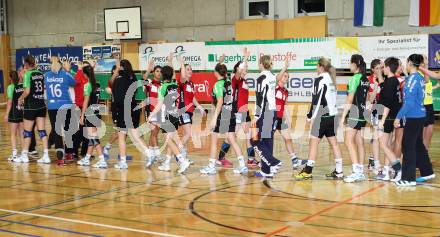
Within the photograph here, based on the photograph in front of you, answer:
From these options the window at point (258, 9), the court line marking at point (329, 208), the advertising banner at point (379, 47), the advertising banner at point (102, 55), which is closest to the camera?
the court line marking at point (329, 208)

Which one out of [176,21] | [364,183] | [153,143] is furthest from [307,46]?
[364,183]

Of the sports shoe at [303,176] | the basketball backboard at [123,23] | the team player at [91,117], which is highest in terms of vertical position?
the basketball backboard at [123,23]

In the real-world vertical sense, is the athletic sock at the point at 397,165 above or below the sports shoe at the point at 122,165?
above

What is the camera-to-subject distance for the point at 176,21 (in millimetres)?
25766

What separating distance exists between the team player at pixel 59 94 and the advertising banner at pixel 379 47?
1218 centimetres

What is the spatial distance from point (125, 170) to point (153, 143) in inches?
37.0

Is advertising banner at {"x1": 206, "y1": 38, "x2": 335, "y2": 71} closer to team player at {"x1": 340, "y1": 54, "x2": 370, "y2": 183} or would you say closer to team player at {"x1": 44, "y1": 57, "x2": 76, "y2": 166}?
team player at {"x1": 44, "y1": 57, "x2": 76, "y2": 166}

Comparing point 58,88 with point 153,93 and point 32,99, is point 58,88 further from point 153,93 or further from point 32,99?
point 153,93

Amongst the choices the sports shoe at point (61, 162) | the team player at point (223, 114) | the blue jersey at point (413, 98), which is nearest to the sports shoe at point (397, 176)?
the blue jersey at point (413, 98)

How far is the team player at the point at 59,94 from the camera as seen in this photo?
11000 millimetres

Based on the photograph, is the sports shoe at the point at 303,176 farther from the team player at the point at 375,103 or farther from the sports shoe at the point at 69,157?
the sports shoe at the point at 69,157

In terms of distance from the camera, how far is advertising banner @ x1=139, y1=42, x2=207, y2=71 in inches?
939

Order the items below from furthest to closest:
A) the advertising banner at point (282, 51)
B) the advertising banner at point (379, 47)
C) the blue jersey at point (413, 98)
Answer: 1. the advertising banner at point (282, 51)
2. the advertising banner at point (379, 47)
3. the blue jersey at point (413, 98)

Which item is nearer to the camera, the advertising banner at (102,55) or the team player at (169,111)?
the team player at (169,111)
